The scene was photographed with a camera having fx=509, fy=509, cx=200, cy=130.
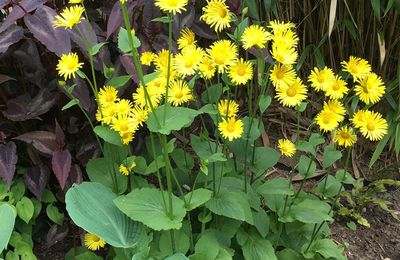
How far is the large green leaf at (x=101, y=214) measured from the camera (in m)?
1.10

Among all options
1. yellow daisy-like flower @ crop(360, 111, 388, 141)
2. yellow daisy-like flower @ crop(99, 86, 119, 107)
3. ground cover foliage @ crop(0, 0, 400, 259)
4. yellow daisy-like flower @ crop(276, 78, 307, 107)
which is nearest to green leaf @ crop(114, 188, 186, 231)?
ground cover foliage @ crop(0, 0, 400, 259)

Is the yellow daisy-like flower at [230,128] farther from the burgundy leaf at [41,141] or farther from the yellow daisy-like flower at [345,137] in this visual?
the burgundy leaf at [41,141]

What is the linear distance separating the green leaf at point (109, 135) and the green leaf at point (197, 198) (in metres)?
0.20

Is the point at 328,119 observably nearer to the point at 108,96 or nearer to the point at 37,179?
the point at 108,96

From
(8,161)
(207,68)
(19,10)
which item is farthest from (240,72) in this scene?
(8,161)

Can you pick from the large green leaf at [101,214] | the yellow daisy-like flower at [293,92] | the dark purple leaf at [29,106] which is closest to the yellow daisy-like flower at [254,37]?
the yellow daisy-like flower at [293,92]

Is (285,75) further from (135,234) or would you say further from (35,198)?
(35,198)

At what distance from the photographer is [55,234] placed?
147 centimetres

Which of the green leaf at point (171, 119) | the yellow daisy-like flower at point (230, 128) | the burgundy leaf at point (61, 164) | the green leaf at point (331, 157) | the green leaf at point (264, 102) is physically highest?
the green leaf at point (171, 119)

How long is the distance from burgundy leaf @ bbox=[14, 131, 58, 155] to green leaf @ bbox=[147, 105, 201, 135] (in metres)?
0.45

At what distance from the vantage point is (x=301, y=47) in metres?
1.92

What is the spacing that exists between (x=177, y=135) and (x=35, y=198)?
444 millimetres

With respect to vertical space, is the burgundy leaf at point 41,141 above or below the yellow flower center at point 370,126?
below

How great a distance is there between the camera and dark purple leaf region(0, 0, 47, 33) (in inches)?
46.5
